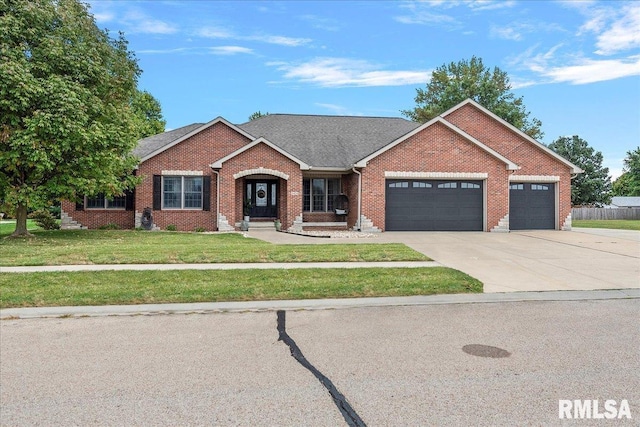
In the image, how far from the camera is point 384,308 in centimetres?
771

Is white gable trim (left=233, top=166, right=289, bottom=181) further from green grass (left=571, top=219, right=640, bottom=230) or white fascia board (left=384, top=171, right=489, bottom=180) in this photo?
green grass (left=571, top=219, right=640, bottom=230)

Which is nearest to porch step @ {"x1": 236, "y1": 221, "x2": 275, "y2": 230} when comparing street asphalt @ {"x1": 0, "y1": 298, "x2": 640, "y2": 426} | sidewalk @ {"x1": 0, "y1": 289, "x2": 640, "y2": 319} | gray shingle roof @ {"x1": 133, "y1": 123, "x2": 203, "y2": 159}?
gray shingle roof @ {"x1": 133, "y1": 123, "x2": 203, "y2": 159}

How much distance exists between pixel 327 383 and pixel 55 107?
15.5 m

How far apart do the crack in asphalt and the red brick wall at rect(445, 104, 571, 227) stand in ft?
71.5

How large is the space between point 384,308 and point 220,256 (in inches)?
219

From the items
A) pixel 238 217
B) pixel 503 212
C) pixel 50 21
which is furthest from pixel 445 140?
pixel 50 21

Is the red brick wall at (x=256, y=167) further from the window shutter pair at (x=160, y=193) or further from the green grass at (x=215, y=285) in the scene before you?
the green grass at (x=215, y=285)

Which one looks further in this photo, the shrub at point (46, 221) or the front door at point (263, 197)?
the front door at point (263, 197)

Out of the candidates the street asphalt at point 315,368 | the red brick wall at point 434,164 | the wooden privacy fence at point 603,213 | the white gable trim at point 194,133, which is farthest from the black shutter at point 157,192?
the wooden privacy fence at point 603,213

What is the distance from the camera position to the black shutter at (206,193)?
2261 centimetres

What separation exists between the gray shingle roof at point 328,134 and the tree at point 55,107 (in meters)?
9.42

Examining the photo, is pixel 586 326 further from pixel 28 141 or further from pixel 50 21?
pixel 50 21

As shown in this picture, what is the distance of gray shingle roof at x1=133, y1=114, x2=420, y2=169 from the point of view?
24844 millimetres

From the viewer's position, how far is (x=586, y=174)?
192 feet
